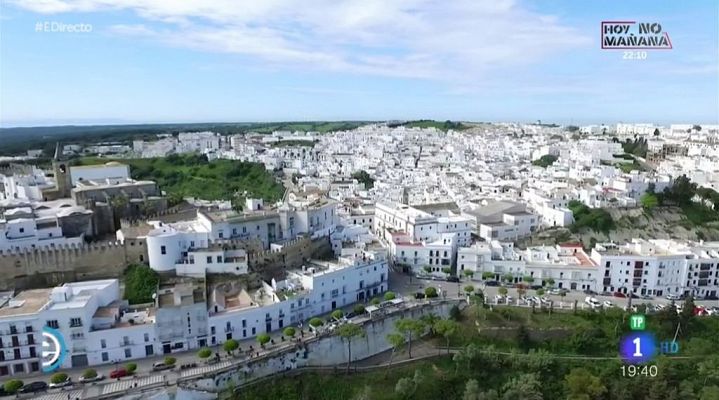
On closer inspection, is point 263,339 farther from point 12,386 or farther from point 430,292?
point 430,292

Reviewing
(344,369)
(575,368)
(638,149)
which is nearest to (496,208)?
(575,368)

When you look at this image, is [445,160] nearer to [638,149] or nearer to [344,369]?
[638,149]

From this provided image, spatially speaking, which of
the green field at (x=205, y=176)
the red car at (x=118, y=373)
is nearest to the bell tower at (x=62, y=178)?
the green field at (x=205, y=176)

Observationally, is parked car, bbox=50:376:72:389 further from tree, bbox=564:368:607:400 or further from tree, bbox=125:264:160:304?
tree, bbox=564:368:607:400

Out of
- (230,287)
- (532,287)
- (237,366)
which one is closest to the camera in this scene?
(237,366)

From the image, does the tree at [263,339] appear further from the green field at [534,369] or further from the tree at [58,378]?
the tree at [58,378]
